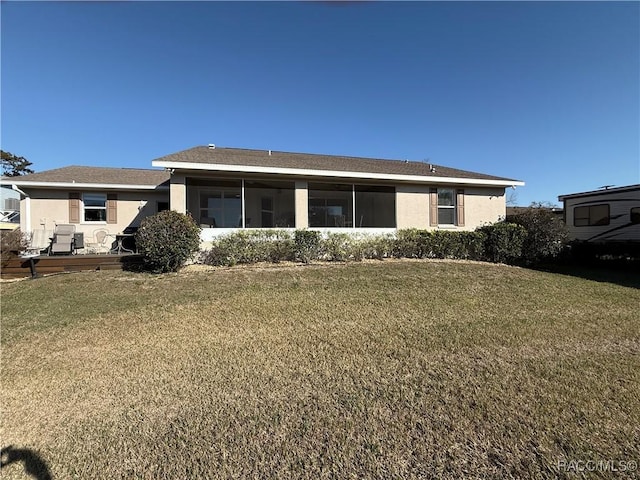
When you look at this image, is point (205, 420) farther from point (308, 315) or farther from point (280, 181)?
point (280, 181)

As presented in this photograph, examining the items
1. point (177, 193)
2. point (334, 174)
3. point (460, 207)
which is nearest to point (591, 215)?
point (460, 207)

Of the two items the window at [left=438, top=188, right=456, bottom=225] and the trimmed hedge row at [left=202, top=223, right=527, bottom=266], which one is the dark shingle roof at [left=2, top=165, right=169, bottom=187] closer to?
the trimmed hedge row at [left=202, top=223, right=527, bottom=266]

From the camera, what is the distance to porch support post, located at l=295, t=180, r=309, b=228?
12.0 metres

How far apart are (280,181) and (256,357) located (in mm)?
8759

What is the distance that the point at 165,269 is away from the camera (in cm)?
888

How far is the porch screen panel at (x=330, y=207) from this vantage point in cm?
1517

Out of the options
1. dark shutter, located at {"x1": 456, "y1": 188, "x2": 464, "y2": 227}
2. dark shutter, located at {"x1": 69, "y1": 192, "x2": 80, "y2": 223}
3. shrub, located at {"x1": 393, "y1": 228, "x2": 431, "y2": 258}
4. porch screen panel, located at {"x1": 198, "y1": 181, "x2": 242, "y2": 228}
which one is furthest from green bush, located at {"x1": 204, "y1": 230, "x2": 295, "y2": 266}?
dark shutter, located at {"x1": 456, "y1": 188, "x2": 464, "y2": 227}

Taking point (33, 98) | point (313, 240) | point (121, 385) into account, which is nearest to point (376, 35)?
point (313, 240)

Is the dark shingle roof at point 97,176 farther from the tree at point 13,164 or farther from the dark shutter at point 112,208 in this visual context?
the tree at point 13,164

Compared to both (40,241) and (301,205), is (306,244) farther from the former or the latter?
(40,241)

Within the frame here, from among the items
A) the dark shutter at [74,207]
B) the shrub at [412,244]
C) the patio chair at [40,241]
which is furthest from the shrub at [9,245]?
the shrub at [412,244]

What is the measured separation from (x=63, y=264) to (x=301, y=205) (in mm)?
7677

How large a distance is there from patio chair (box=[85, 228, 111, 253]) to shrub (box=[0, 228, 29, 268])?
2.82 metres

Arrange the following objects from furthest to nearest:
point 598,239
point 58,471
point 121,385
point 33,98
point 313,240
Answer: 1. point 598,239
2. point 33,98
3. point 313,240
4. point 121,385
5. point 58,471
